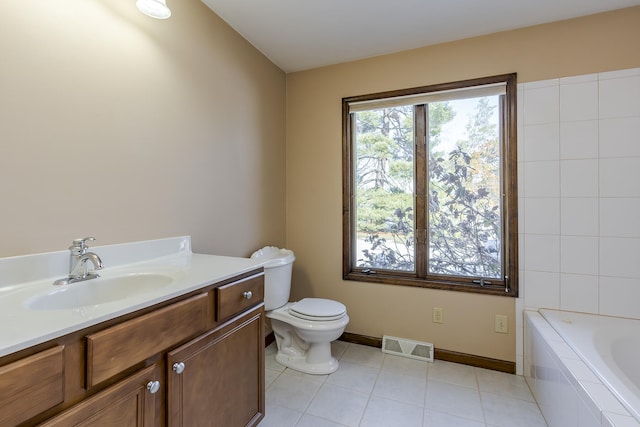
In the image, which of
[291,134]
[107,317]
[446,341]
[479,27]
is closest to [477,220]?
[446,341]

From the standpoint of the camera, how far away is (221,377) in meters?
1.16

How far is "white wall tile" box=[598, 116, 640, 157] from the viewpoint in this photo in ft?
5.62

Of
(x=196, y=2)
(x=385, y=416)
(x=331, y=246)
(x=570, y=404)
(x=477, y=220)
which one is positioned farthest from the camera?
(x=331, y=246)

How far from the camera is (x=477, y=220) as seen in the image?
2.12 m

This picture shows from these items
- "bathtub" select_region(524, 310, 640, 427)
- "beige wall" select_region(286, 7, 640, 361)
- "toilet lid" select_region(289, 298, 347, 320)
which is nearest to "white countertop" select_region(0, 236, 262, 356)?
"toilet lid" select_region(289, 298, 347, 320)

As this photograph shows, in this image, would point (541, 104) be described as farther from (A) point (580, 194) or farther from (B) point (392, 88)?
(B) point (392, 88)

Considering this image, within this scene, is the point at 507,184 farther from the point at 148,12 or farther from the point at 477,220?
the point at 148,12

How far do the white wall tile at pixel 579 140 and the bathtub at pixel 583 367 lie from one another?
987 mm

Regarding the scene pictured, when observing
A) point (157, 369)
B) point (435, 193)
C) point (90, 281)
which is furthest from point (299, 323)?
point (435, 193)

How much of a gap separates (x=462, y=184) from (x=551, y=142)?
1.86 ft

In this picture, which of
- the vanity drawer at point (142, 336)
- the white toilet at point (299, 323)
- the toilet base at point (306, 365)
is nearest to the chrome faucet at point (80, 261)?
the vanity drawer at point (142, 336)

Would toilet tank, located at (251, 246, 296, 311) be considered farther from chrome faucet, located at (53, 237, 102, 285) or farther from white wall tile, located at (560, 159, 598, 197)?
white wall tile, located at (560, 159, 598, 197)

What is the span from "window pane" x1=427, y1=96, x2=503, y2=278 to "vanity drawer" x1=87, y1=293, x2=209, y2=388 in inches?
69.9

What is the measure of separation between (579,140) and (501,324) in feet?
4.19
